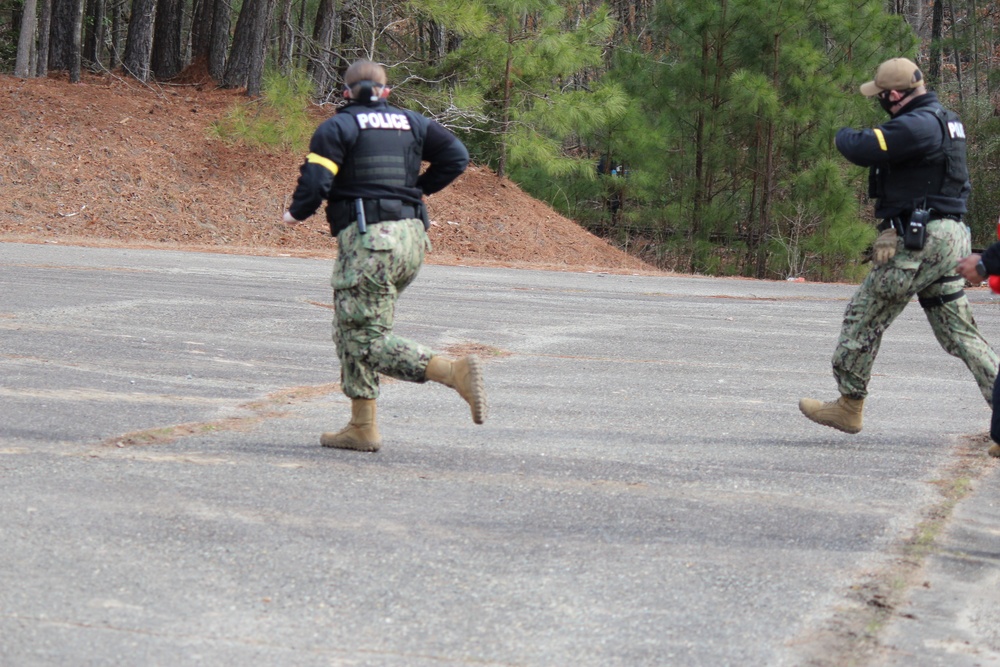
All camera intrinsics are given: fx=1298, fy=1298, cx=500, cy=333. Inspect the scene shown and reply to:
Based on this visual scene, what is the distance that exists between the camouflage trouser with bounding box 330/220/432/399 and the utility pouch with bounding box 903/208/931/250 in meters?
2.48

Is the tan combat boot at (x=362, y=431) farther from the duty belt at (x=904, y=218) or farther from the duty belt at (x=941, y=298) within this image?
the duty belt at (x=941, y=298)

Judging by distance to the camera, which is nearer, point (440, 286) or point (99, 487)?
point (99, 487)

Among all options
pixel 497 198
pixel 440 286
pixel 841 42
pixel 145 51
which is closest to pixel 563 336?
pixel 440 286

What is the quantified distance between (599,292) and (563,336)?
4.83m

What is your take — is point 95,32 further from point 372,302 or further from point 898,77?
point 898,77

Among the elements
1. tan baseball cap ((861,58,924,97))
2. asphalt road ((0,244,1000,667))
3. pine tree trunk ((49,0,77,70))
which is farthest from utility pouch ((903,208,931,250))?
pine tree trunk ((49,0,77,70))

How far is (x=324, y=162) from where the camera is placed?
6.00m

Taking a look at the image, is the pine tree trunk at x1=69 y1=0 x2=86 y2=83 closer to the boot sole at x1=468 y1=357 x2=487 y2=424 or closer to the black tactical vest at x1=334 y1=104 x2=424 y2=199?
the black tactical vest at x1=334 y1=104 x2=424 y2=199

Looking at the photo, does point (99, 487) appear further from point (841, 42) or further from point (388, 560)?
point (841, 42)

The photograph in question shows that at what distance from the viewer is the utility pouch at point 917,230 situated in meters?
6.49

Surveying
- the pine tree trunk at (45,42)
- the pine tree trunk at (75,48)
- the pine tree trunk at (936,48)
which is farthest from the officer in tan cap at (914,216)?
the pine tree trunk at (936,48)

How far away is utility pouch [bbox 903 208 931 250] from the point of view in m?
6.49

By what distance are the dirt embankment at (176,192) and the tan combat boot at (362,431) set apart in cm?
1455

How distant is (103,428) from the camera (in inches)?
266
